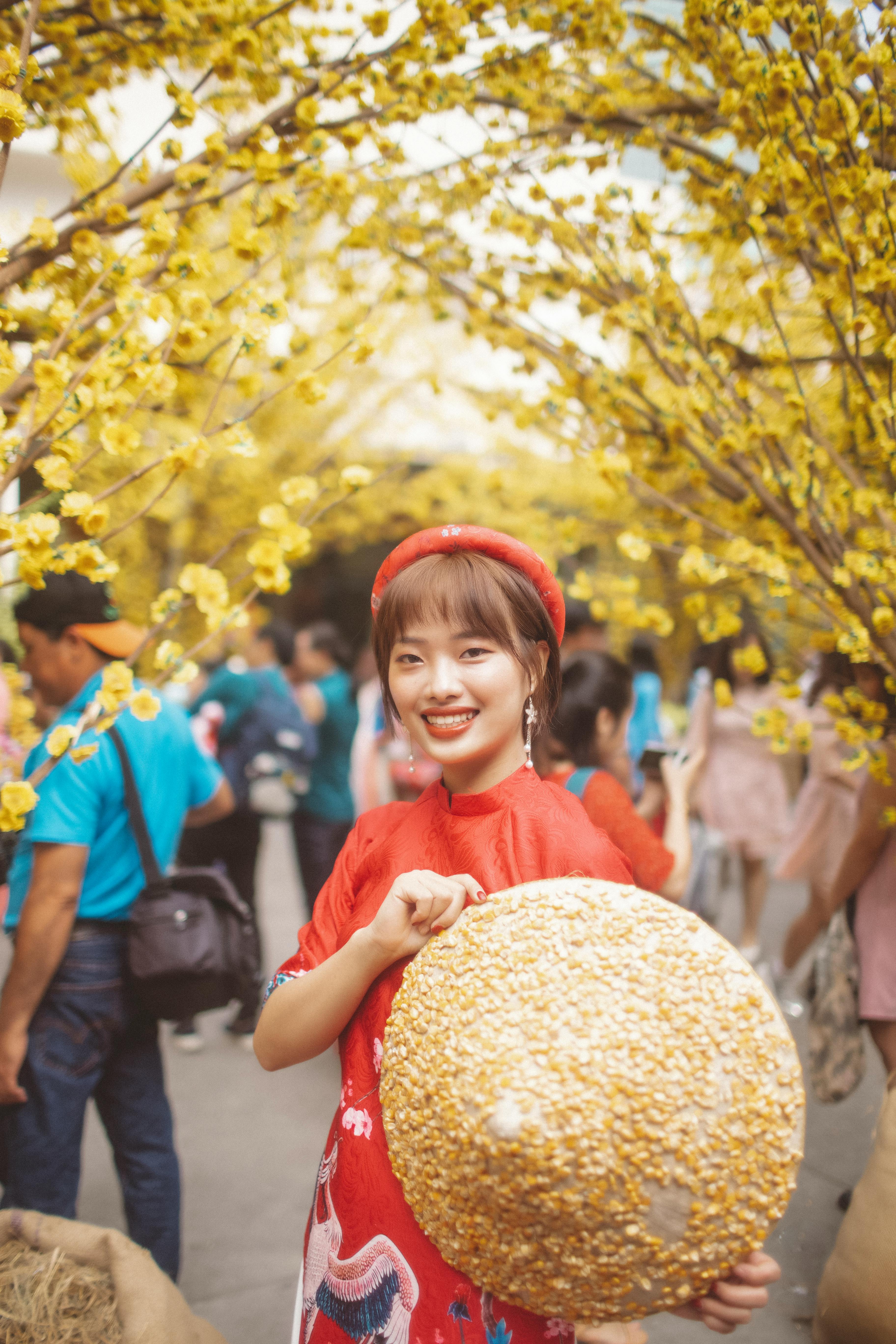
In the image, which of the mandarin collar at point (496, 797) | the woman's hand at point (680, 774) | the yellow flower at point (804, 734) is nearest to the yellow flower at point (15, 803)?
the mandarin collar at point (496, 797)

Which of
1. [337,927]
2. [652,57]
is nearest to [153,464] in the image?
[337,927]

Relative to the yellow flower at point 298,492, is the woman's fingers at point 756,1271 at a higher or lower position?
lower

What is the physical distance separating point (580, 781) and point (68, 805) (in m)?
1.26

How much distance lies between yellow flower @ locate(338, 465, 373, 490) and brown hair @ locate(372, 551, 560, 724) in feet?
1.11

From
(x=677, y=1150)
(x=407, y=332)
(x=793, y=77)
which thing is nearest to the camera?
(x=677, y=1150)

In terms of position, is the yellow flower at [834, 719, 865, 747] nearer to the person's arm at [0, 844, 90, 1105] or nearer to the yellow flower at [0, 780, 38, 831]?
the yellow flower at [0, 780, 38, 831]

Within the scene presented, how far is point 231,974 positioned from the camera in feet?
7.72

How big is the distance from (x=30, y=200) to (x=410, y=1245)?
25.1ft

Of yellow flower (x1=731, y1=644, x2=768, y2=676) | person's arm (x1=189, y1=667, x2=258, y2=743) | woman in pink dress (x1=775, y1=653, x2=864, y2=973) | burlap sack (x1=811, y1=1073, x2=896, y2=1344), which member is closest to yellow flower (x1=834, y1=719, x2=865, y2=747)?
yellow flower (x1=731, y1=644, x2=768, y2=676)

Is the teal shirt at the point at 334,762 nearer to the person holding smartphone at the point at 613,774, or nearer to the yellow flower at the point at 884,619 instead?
the person holding smartphone at the point at 613,774

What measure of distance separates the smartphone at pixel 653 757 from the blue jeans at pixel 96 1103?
1.54m

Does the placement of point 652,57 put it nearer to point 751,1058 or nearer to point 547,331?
Answer: point 547,331

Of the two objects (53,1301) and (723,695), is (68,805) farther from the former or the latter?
(723,695)

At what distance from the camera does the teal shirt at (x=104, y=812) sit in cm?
211
